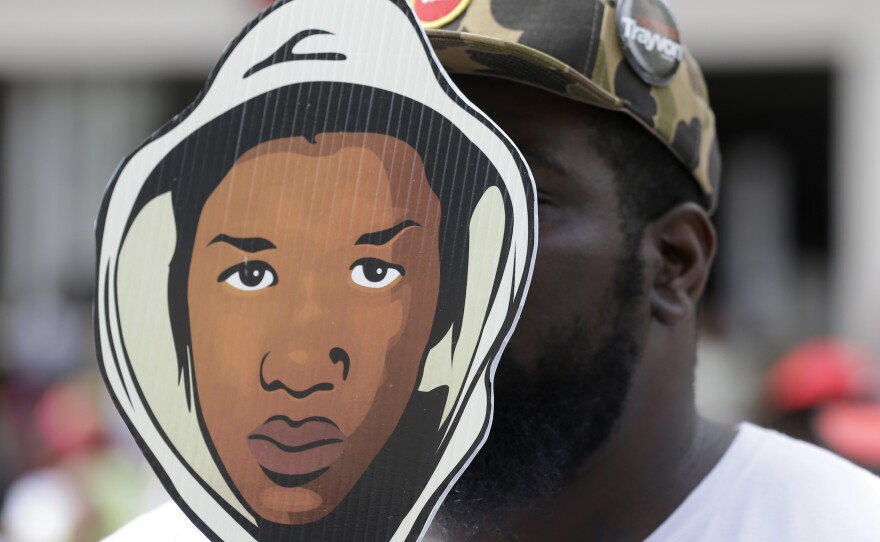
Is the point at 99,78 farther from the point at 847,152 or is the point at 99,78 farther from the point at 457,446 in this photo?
the point at 457,446

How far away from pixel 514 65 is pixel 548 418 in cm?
48

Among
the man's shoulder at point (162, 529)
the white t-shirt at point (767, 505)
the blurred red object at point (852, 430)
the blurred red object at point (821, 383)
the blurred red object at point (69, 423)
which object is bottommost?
the blurred red object at point (69, 423)

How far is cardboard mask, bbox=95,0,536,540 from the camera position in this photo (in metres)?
1.38

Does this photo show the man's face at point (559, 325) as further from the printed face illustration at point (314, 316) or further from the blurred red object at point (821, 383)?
the blurred red object at point (821, 383)

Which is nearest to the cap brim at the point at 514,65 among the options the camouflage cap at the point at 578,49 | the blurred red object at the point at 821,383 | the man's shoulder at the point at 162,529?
the camouflage cap at the point at 578,49

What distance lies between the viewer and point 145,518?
1926 mm

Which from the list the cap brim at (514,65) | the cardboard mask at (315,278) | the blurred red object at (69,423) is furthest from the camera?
the blurred red object at (69,423)

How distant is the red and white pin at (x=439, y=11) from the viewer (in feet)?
5.84

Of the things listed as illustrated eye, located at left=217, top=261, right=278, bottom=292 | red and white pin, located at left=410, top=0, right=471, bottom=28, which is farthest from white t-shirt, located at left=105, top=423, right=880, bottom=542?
red and white pin, located at left=410, top=0, right=471, bottom=28

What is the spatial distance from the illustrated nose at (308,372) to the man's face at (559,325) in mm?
343

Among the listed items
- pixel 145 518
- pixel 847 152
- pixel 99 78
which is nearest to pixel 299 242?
pixel 145 518

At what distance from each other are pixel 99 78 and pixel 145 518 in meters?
9.21

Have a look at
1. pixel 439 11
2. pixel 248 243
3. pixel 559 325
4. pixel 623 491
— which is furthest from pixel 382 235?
pixel 623 491

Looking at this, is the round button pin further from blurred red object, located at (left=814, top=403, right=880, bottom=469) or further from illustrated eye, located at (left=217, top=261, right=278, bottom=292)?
blurred red object, located at (left=814, top=403, right=880, bottom=469)
